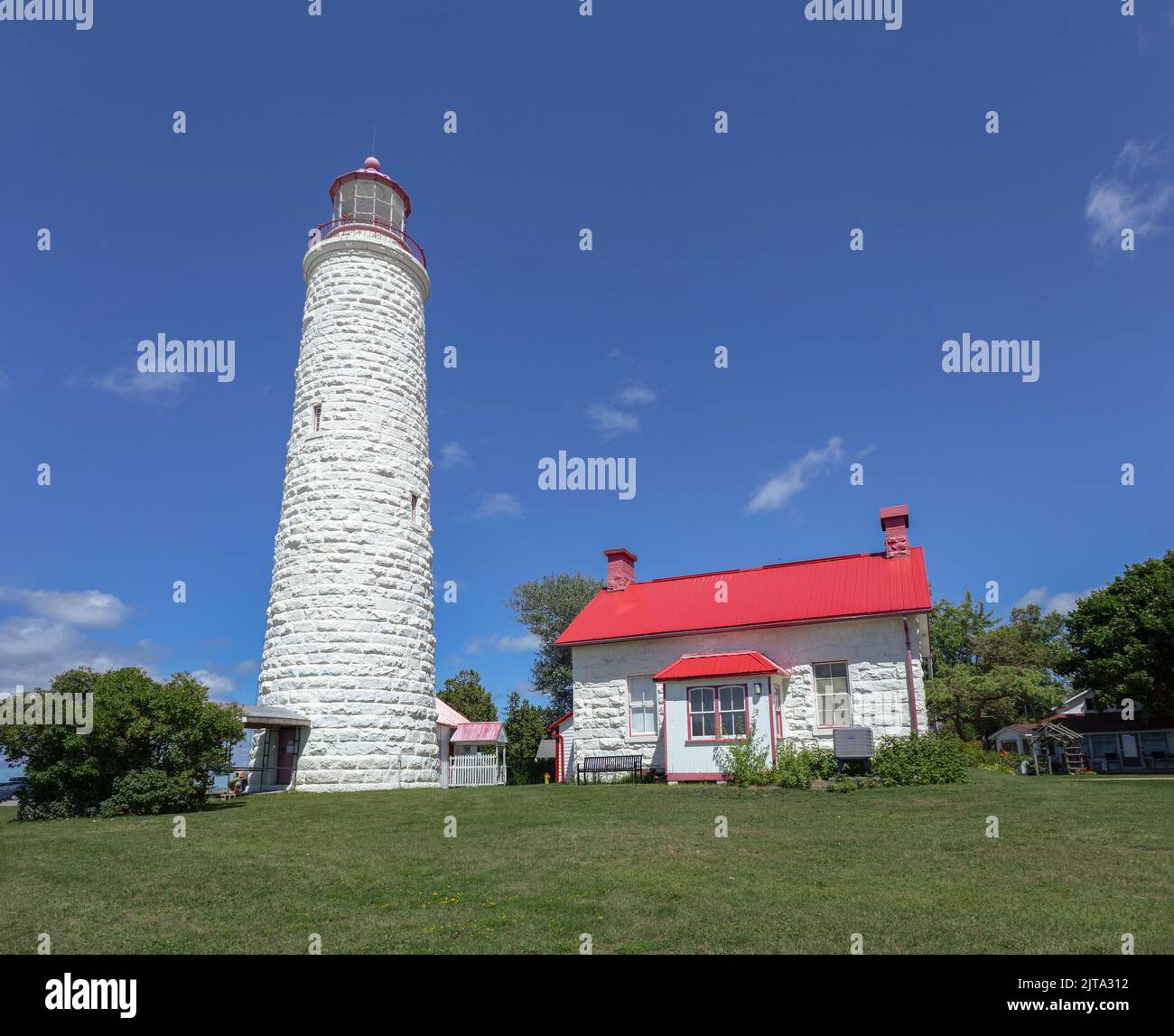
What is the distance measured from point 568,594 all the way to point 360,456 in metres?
26.9

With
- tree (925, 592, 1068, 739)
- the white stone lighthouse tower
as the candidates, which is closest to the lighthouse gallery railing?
the white stone lighthouse tower

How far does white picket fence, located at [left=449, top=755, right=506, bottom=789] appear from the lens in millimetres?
24797

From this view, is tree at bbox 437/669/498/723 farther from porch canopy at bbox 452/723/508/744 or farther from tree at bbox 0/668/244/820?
tree at bbox 0/668/244/820

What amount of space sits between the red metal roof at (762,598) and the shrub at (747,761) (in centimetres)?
401

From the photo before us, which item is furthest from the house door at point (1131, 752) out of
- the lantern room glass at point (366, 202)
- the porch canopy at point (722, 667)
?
the lantern room glass at point (366, 202)

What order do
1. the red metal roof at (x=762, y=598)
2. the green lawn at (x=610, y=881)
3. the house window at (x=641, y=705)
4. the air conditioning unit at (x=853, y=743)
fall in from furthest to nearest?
1. the house window at (x=641, y=705)
2. the red metal roof at (x=762, y=598)
3. the air conditioning unit at (x=853, y=743)
4. the green lawn at (x=610, y=881)

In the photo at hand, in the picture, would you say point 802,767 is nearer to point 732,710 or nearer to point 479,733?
point 732,710

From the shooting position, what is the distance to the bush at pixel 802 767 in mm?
18094

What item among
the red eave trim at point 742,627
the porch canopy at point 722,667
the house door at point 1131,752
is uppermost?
the red eave trim at point 742,627

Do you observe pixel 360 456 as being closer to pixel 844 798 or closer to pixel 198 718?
pixel 198 718

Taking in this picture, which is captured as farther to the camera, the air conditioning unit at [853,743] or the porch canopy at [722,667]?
the porch canopy at [722,667]

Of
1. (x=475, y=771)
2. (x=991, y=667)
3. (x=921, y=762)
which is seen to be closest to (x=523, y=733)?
(x=475, y=771)

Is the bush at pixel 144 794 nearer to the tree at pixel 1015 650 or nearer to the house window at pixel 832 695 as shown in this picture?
the house window at pixel 832 695
